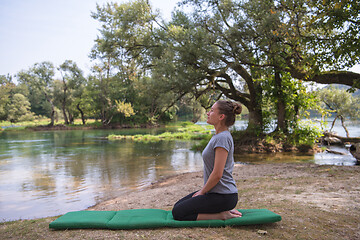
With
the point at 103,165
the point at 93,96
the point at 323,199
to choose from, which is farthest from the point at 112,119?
the point at 323,199

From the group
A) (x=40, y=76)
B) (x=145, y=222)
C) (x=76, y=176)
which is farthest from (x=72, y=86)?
(x=145, y=222)

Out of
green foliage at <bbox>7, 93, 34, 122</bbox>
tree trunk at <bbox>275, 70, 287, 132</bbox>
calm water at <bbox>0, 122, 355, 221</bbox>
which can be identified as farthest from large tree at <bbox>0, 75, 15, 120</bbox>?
tree trunk at <bbox>275, 70, 287, 132</bbox>

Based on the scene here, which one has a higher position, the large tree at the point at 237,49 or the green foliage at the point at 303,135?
the large tree at the point at 237,49

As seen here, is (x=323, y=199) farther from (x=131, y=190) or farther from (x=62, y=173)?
(x=62, y=173)

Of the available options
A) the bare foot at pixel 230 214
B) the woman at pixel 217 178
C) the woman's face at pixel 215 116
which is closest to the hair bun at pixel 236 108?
the woman at pixel 217 178

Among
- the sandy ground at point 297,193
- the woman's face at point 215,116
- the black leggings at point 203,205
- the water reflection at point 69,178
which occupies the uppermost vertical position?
the woman's face at point 215,116

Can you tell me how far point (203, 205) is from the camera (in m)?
3.53

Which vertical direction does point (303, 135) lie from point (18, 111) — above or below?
below

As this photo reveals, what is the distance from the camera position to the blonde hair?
350cm

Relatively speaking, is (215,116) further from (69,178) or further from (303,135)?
(303,135)

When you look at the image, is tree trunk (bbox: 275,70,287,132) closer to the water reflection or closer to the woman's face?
the water reflection

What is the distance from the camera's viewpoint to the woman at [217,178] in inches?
131

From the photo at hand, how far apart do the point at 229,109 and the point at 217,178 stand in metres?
0.90

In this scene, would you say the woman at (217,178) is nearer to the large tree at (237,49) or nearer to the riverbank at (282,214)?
the riverbank at (282,214)
